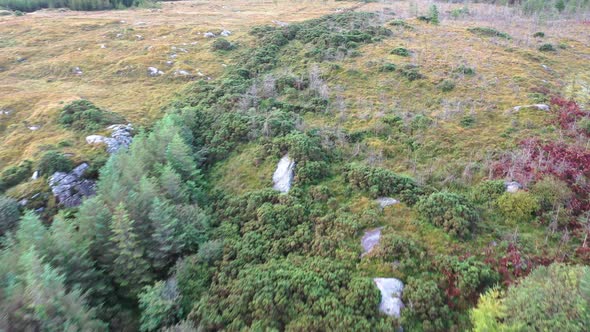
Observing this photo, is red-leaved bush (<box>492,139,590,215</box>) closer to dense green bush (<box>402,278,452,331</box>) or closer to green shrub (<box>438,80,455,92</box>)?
dense green bush (<box>402,278,452,331</box>)

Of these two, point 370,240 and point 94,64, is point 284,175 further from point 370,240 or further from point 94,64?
point 94,64

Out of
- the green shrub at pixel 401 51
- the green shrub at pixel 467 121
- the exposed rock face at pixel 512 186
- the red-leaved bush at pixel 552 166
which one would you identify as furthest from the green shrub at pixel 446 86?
the exposed rock face at pixel 512 186

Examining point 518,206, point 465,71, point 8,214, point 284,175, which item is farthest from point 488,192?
point 8,214

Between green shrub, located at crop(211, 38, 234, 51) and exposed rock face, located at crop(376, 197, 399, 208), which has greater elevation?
green shrub, located at crop(211, 38, 234, 51)

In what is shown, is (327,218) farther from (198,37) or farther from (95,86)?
(198,37)

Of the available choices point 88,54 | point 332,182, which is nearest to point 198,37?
point 88,54

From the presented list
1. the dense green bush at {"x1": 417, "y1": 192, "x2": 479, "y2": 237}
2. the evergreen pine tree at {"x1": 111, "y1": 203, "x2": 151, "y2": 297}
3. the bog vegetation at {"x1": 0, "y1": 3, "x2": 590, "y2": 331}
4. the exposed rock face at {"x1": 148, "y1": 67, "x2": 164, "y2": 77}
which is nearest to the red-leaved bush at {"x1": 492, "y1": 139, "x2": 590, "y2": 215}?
the bog vegetation at {"x1": 0, "y1": 3, "x2": 590, "y2": 331}

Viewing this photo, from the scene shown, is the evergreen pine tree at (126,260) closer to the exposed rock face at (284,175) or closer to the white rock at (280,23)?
the exposed rock face at (284,175)
